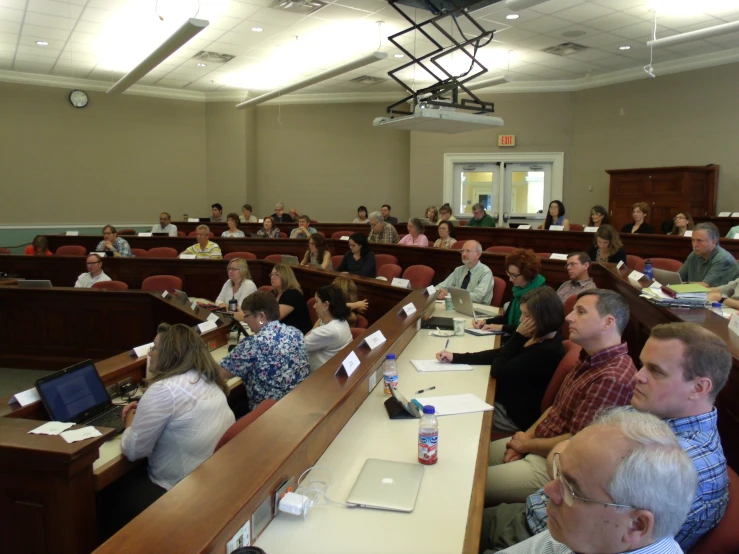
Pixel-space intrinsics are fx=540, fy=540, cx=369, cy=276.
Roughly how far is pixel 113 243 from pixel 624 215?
807 cm

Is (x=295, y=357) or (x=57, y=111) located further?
(x=57, y=111)

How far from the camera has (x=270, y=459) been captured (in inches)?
62.5

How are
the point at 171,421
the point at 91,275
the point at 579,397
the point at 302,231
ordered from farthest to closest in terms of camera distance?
the point at 302,231 < the point at 91,275 < the point at 171,421 < the point at 579,397

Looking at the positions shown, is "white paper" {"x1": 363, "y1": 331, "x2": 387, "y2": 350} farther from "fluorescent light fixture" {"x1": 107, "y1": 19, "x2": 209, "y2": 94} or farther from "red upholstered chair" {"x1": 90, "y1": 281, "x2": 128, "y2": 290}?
"red upholstered chair" {"x1": 90, "y1": 281, "x2": 128, "y2": 290}

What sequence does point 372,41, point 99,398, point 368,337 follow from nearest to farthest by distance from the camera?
point 99,398 → point 368,337 → point 372,41

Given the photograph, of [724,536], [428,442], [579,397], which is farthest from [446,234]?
[724,536]

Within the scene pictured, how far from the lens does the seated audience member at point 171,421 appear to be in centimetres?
220

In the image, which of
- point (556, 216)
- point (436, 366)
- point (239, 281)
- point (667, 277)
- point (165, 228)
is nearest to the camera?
point (436, 366)

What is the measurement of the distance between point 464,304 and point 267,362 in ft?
6.21

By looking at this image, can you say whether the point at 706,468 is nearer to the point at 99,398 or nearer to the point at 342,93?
the point at 99,398

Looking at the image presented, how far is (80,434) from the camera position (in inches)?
77.2

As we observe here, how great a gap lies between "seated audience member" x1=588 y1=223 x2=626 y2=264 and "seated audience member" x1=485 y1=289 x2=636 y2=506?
11.3 ft

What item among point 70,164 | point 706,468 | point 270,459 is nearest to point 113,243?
point 70,164

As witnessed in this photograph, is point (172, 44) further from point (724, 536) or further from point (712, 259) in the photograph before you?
point (724, 536)
